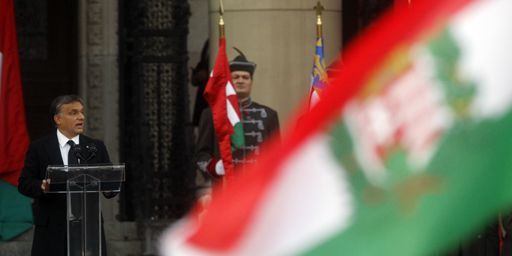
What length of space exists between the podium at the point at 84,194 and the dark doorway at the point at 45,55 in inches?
190

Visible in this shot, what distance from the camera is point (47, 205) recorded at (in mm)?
9633

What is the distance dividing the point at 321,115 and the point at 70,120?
25.4ft

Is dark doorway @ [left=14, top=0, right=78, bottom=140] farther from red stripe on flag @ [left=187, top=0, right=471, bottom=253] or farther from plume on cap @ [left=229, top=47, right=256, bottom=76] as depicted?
red stripe on flag @ [left=187, top=0, right=471, bottom=253]

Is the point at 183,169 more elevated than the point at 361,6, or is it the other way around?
the point at 361,6

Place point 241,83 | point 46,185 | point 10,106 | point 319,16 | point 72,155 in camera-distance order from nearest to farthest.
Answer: point 46,185
point 72,155
point 241,83
point 319,16
point 10,106

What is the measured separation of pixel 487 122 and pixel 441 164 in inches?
2.9

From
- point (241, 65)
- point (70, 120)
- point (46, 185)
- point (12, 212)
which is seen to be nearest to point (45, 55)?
point (12, 212)

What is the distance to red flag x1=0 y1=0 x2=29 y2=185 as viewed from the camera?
12.7m

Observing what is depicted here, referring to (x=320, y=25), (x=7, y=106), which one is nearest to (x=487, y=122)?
(x=320, y=25)

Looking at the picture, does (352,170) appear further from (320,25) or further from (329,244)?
(320,25)

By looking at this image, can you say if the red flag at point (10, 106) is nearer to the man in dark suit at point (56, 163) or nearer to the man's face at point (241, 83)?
the man's face at point (241, 83)

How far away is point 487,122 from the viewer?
1.85 metres

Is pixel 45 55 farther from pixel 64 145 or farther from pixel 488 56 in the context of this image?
pixel 488 56

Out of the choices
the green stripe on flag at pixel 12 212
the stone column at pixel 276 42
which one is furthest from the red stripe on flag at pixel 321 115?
the green stripe on flag at pixel 12 212
